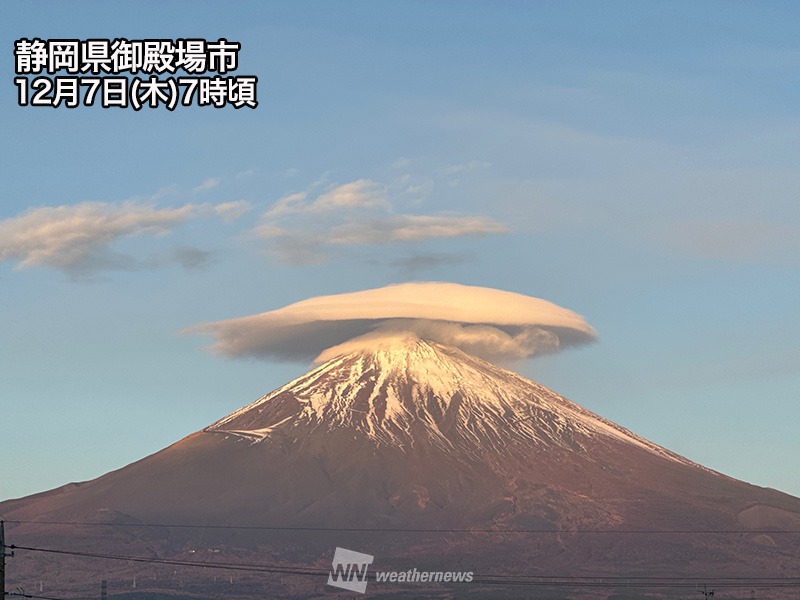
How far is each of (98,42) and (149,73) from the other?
438 centimetres

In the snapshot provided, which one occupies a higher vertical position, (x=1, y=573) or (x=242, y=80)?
(x=242, y=80)

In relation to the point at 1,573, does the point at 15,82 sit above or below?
above

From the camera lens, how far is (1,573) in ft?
213

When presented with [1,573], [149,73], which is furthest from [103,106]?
[1,573]

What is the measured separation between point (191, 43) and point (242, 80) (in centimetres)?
438

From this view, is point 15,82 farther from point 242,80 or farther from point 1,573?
point 1,573

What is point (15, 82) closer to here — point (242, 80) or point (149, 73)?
point (149, 73)

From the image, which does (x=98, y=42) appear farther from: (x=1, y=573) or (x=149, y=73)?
(x=1, y=573)

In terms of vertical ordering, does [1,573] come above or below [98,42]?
below

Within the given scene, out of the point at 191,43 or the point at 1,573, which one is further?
the point at 191,43

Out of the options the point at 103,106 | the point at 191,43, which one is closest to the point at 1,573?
the point at 103,106

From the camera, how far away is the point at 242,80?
10106cm

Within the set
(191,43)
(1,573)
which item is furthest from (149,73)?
(1,573)

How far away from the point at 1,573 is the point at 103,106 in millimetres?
39507
